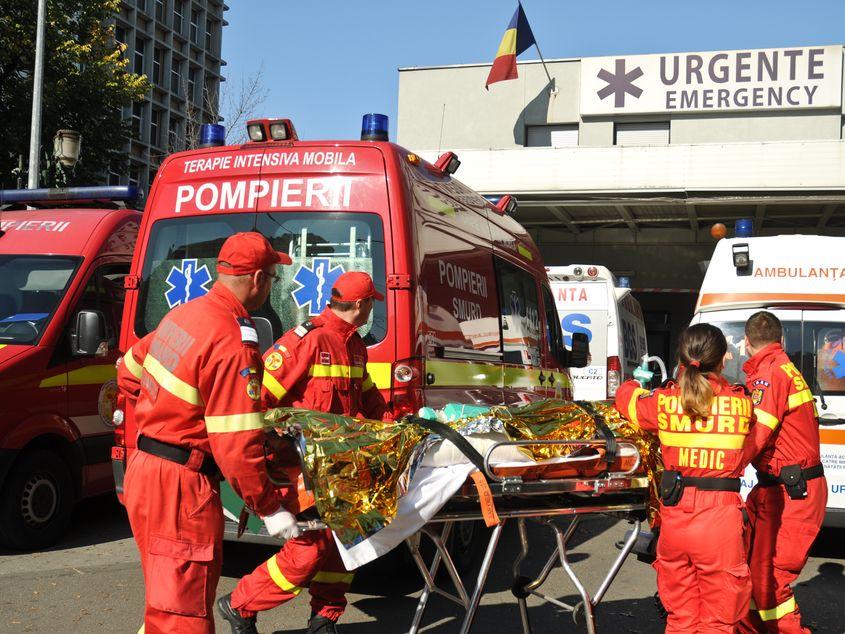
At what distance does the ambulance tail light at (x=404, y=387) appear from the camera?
5527 millimetres

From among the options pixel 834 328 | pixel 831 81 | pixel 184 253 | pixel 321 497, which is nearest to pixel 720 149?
pixel 831 81

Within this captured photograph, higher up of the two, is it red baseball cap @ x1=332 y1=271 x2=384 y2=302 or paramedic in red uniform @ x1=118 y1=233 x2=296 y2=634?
red baseball cap @ x1=332 y1=271 x2=384 y2=302

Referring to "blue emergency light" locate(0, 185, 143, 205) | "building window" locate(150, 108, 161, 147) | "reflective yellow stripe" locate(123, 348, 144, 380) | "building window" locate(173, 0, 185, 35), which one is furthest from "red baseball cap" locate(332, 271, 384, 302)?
"building window" locate(173, 0, 185, 35)

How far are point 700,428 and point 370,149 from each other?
270 cm

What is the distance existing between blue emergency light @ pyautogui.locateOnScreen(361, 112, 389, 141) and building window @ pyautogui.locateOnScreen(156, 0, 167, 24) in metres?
49.4

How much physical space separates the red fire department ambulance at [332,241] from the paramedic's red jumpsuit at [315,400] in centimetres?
44

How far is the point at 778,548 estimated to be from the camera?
5.05 meters

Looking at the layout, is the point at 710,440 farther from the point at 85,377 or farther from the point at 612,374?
the point at 612,374

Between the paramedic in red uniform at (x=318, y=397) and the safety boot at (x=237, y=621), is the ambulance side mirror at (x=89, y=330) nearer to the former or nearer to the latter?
the paramedic in red uniform at (x=318, y=397)

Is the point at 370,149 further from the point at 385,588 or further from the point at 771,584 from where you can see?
the point at 771,584

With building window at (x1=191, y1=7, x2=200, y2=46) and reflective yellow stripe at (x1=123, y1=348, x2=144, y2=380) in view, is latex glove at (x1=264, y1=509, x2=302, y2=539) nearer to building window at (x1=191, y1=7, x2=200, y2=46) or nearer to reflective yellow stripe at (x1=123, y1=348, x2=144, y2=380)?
reflective yellow stripe at (x1=123, y1=348, x2=144, y2=380)

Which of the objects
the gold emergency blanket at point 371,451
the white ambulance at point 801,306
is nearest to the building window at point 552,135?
the white ambulance at point 801,306

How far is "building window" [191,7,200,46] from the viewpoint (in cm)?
5569

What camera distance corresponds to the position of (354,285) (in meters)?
5.07
